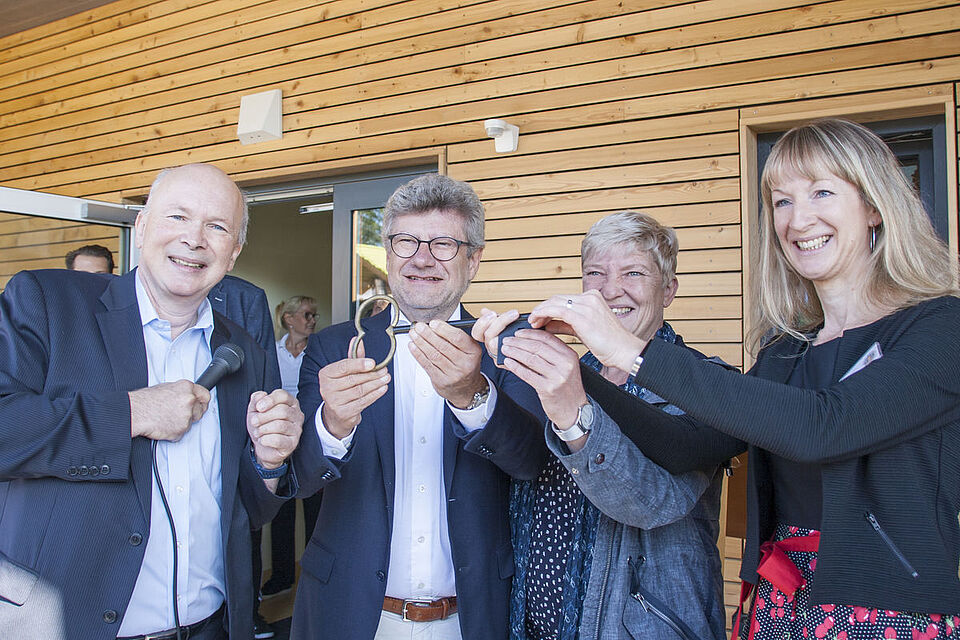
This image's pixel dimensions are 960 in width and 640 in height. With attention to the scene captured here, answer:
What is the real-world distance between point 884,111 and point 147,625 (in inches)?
150

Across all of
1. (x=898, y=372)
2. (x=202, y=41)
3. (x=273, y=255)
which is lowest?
(x=898, y=372)

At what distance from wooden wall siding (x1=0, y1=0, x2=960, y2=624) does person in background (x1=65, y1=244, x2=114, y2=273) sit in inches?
16.3

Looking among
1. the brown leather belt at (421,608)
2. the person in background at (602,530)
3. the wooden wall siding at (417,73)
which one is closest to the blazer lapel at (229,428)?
the brown leather belt at (421,608)

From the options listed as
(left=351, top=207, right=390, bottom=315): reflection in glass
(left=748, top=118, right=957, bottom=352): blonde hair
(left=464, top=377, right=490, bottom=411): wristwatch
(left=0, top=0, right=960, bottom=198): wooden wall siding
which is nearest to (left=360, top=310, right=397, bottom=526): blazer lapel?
(left=464, top=377, right=490, bottom=411): wristwatch

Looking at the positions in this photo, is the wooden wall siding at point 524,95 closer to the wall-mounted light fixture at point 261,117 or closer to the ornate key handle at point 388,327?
the wall-mounted light fixture at point 261,117

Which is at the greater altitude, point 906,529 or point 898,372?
point 898,372

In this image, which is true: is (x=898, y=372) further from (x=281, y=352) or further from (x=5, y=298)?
(x=281, y=352)

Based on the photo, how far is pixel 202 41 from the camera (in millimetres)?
5953

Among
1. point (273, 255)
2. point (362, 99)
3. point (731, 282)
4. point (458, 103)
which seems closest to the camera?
point (731, 282)

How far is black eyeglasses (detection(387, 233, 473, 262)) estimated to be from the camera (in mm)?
2154

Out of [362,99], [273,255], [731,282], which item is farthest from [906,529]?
[273,255]

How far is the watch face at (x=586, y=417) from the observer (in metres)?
1.62

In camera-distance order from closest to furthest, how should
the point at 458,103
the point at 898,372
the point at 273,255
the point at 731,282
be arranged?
the point at 898,372, the point at 731,282, the point at 458,103, the point at 273,255

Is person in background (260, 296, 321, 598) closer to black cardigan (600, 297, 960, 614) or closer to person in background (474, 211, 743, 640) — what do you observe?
person in background (474, 211, 743, 640)
